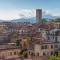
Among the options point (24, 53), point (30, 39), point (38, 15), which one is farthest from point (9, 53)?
point (38, 15)

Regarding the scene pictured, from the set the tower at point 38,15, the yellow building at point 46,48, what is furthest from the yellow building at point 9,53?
the tower at point 38,15

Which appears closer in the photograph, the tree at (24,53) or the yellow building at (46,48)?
the tree at (24,53)

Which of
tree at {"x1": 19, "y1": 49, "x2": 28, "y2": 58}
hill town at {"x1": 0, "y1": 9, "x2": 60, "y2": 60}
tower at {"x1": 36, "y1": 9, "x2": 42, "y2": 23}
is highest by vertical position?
tower at {"x1": 36, "y1": 9, "x2": 42, "y2": 23}

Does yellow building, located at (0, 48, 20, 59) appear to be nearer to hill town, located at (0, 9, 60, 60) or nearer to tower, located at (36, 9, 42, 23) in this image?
hill town, located at (0, 9, 60, 60)

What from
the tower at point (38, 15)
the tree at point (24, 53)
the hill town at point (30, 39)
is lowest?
the tree at point (24, 53)

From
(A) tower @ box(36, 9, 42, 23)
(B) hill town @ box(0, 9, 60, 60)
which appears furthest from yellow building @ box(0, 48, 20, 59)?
(A) tower @ box(36, 9, 42, 23)

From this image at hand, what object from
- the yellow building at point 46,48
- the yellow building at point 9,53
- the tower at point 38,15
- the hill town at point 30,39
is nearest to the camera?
the yellow building at point 9,53

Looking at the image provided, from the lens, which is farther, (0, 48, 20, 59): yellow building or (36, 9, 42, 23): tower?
(36, 9, 42, 23): tower

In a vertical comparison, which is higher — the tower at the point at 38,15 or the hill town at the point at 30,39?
the tower at the point at 38,15

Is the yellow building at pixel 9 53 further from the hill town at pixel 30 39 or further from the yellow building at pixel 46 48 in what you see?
the yellow building at pixel 46 48

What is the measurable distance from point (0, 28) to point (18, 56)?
1.27 meters

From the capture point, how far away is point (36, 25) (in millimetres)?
4555

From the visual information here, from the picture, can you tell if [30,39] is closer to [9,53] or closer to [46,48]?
[46,48]

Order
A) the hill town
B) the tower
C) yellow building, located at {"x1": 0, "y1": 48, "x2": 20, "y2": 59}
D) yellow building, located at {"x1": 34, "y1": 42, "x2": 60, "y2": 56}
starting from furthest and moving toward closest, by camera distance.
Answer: the tower, yellow building, located at {"x1": 34, "y1": 42, "x2": 60, "y2": 56}, the hill town, yellow building, located at {"x1": 0, "y1": 48, "x2": 20, "y2": 59}
